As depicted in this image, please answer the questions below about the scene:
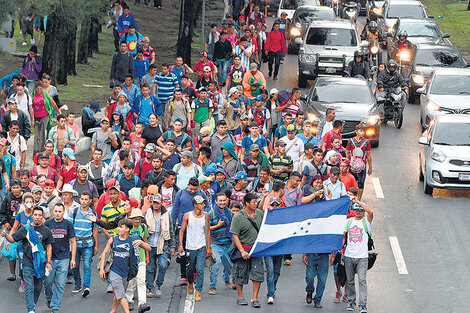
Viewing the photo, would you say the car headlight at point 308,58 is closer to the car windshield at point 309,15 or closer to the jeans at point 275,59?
the jeans at point 275,59

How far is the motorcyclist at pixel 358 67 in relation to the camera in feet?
93.6

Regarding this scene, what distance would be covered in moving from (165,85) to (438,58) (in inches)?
462

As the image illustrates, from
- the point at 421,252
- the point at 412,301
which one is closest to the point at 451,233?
the point at 421,252

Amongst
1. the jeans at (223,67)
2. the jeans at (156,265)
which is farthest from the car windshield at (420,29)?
the jeans at (156,265)

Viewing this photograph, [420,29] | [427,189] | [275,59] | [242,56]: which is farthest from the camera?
[420,29]

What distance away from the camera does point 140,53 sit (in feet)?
83.8

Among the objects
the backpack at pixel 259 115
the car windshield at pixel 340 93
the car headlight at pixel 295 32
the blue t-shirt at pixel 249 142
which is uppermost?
the blue t-shirt at pixel 249 142

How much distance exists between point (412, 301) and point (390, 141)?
1099 centimetres

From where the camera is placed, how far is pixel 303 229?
15438 mm

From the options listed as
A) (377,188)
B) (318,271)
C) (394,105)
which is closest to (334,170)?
(318,271)

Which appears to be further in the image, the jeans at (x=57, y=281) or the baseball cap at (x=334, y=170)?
the baseball cap at (x=334, y=170)

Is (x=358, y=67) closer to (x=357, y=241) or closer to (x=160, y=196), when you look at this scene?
(x=357, y=241)

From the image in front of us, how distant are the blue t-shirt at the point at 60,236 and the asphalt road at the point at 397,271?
2.57 feet

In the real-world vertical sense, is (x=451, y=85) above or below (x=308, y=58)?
above
